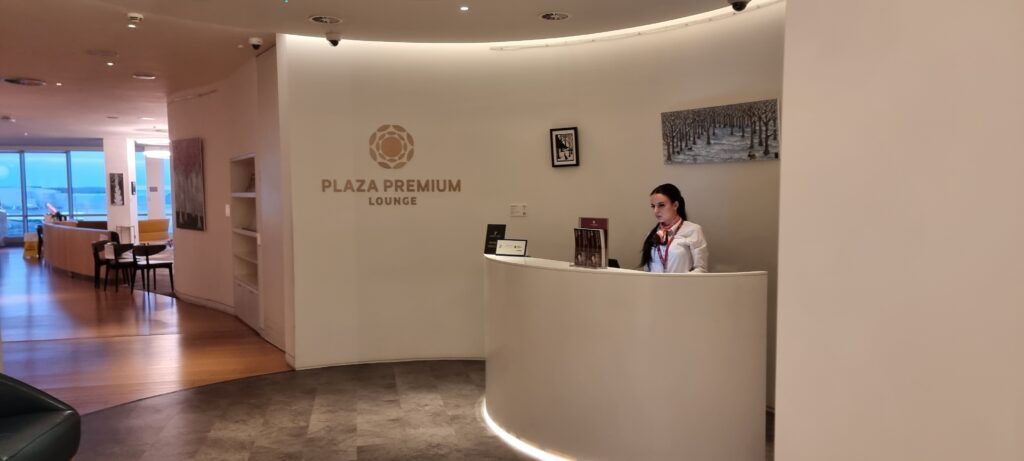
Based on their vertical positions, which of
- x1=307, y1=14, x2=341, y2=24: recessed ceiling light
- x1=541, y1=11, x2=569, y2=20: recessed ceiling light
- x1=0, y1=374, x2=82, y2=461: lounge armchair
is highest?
x1=307, y1=14, x2=341, y2=24: recessed ceiling light

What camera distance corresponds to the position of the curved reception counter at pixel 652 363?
11.1ft

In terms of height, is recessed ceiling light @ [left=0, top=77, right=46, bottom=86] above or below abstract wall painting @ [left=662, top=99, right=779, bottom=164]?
above

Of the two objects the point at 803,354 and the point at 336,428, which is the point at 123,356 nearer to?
the point at 336,428

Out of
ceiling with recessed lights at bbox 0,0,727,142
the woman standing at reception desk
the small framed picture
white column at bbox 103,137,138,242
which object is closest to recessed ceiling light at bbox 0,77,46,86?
ceiling with recessed lights at bbox 0,0,727,142

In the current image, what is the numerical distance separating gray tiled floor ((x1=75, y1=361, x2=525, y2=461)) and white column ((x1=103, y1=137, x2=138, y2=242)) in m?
11.8

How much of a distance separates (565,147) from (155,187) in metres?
13.9

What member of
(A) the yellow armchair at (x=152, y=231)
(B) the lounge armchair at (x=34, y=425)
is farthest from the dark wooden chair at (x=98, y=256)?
(B) the lounge armchair at (x=34, y=425)

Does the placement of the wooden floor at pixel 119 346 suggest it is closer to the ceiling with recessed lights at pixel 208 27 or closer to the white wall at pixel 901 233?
the ceiling with recessed lights at pixel 208 27

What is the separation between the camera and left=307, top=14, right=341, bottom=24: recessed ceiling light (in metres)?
4.68

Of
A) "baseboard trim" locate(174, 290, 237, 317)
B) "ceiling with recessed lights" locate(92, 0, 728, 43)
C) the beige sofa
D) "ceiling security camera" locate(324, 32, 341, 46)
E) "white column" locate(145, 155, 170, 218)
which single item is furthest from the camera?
"white column" locate(145, 155, 170, 218)

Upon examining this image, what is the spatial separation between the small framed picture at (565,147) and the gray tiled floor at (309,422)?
210cm

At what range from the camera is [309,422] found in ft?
14.5

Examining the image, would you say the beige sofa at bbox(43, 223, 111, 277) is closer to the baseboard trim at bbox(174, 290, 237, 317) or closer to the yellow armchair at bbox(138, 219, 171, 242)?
the yellow armchair at bbox(138, 219, 171, 242)

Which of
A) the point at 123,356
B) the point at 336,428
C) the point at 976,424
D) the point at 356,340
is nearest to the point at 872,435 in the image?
the point at 976,424
